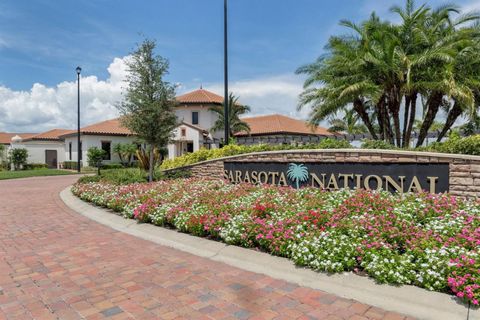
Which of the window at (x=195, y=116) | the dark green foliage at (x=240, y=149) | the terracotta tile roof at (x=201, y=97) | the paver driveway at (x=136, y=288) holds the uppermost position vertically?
the terracotta tile roof at (x=201, y=97)

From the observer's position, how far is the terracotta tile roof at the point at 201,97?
37175 millimetres

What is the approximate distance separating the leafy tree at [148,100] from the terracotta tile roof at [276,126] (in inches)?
896

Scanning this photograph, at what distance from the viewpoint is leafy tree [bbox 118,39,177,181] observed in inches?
510

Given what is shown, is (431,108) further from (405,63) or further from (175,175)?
(175,175)

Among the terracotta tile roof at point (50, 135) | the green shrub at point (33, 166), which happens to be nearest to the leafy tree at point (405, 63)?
the green shrub at point (33, 166)

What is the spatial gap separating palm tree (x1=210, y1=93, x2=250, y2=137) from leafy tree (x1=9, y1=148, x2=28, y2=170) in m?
18.6

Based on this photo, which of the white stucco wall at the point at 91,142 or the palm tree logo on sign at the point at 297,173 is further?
the white stucco wall at the point at 91,142

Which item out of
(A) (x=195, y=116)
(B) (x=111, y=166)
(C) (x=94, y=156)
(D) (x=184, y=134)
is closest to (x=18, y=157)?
(C) (x=94, y=156)

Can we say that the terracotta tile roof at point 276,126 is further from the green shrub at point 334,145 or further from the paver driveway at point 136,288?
the paver driveway at point 136,288

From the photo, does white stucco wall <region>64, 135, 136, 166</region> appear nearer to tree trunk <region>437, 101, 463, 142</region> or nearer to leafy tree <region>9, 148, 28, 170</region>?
leafy tree <region>9, 148, 28, 170</region>

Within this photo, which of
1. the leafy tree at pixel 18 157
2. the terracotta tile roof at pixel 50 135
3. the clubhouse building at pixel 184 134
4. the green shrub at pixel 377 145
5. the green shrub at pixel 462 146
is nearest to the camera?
the green shrub at pixel 462 146

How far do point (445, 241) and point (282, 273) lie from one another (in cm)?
206

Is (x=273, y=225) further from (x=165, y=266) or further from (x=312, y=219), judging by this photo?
(x=165, y=266)

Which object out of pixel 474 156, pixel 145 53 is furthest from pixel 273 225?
pixel 145 53
